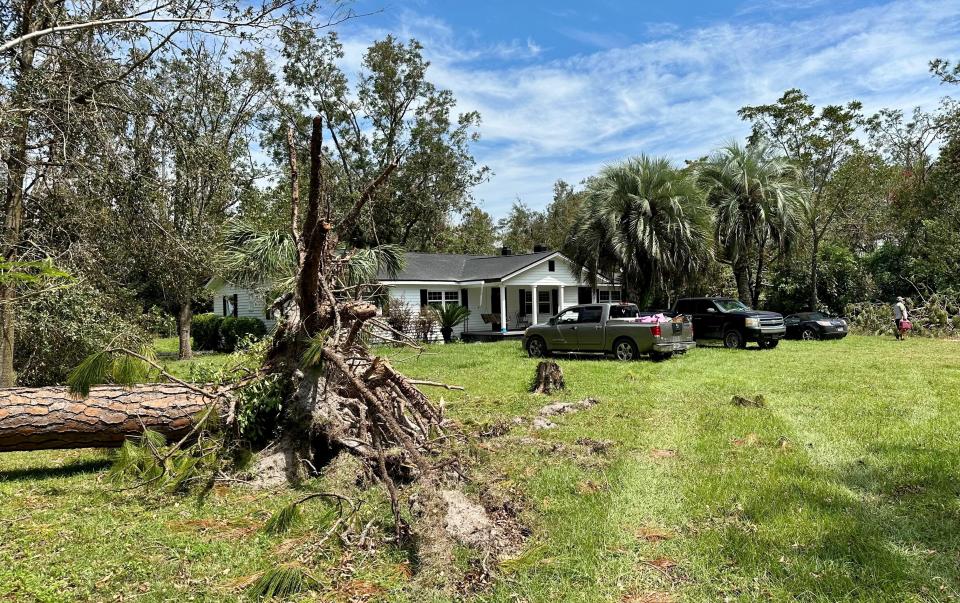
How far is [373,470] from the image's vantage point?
5281mm

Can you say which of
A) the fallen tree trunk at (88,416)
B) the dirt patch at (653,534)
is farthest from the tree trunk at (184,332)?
the dirt patch at (653,534)

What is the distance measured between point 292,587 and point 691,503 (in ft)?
10.1

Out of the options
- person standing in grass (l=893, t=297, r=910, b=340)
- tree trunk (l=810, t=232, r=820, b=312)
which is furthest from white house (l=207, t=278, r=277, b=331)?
tree trunk (l=810, t=232, r=820, b=312)

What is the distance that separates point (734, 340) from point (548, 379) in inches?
415

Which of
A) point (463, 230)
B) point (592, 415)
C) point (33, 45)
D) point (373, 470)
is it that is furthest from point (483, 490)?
point (463, 230)

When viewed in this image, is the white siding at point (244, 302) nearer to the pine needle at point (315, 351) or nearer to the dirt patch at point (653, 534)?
the pine needle at point (315, 351)

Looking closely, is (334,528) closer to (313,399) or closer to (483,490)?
(483,490)

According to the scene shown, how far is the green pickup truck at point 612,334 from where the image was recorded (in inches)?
578

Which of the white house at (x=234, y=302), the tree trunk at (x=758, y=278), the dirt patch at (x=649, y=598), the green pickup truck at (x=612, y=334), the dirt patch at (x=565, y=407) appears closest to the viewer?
the dirt patch at (x=649, y=598)

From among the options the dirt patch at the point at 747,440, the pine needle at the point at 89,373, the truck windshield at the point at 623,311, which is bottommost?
the dirt patch at the point at 747,440

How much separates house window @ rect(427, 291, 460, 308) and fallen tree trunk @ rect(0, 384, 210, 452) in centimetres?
1842

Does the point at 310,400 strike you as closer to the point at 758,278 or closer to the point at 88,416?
the point at 88,416

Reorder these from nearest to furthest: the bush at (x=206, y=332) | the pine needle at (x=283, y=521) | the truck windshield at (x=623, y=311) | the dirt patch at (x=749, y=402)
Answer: the pine needle at (x=283, y=521) → the dirt patch at (x=749, y=402) → the truck windshield at (x=623, y=311) → the bush at (x=206, y=332)

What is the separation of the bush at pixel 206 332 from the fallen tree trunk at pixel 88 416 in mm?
20480
